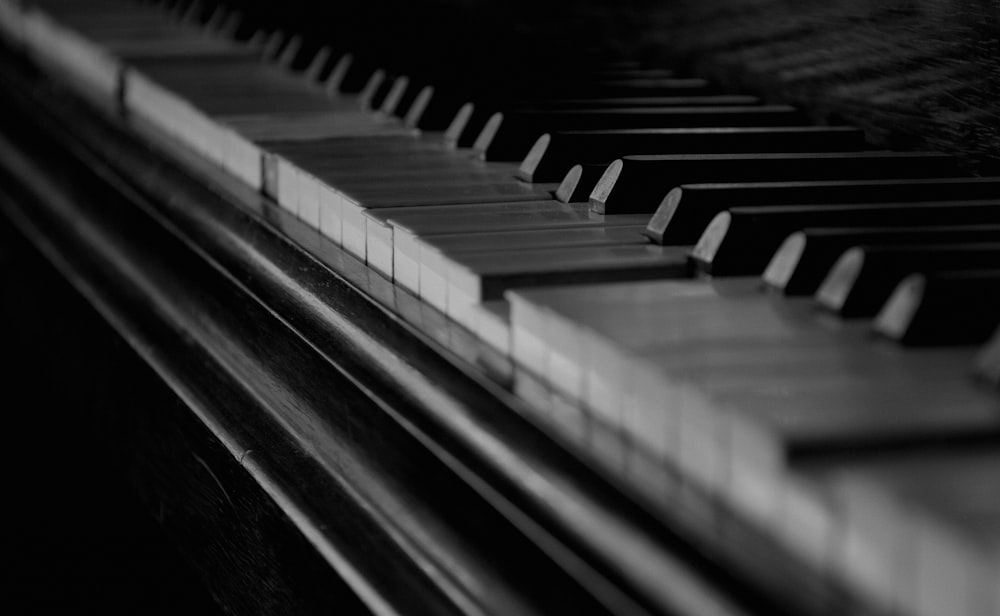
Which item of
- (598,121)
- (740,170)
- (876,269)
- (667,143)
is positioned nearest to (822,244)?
(876,269)

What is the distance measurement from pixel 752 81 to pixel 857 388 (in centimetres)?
102

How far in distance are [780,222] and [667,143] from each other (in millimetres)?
368

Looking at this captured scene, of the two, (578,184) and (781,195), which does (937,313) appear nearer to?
(781,195)

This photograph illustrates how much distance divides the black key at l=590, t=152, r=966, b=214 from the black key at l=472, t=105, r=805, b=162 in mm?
223

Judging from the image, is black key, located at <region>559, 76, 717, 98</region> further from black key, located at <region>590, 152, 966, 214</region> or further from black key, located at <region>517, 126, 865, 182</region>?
black key, located at <region>590, 152, 966, 214</region>

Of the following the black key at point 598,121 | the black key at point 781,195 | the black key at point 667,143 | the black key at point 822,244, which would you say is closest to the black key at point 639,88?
the black key at point 598,121

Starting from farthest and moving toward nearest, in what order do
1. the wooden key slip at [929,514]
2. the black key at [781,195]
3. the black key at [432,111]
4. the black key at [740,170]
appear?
the black key at [432,111], the black key at [740,170], the black key at [781,195], the wooden key slip at [929,514]

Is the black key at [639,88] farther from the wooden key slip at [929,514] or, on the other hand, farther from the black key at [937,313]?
the wooden key slip at [929,514]

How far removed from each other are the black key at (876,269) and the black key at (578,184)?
38cm

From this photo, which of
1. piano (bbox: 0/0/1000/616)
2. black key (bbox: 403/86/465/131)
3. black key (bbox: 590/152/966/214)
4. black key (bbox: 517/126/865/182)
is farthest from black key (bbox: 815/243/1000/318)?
black key (bbox: 403/86/465/131)

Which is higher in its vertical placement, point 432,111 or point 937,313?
→ point 937,313

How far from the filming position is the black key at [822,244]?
2.86 ft

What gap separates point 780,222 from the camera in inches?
38.7

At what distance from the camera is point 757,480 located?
601 millimetres
